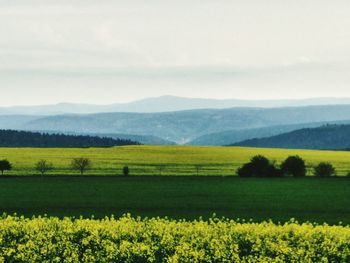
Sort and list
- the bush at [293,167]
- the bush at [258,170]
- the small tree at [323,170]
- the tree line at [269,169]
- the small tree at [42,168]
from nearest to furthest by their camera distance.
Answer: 1. the bush at [258,170]
2. the tree line at [269,169]
3. the small tree at [323,170]
4. the bush at [293,167]
5. the small tree at [42,168]

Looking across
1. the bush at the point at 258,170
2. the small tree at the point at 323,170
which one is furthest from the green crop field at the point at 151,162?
the bush at the point at 258,170

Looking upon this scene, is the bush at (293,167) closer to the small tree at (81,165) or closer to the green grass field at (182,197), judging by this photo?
the green grass field at (182,197)

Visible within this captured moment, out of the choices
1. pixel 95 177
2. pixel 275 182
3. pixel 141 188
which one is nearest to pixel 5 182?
pixel 95 177

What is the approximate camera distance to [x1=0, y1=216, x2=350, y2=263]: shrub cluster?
79.1 feet

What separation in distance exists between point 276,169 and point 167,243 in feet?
241

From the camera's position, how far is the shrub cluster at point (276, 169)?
9544 cm

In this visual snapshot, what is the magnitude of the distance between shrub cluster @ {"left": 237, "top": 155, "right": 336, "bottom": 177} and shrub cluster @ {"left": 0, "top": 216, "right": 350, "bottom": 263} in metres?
68.8

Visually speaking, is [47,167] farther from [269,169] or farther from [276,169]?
[276,169]

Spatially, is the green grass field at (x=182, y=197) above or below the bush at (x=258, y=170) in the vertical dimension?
below

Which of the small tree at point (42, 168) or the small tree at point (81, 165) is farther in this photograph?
the small tree at point (81, 165)

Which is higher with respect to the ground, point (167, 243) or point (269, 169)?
point (269, 169)

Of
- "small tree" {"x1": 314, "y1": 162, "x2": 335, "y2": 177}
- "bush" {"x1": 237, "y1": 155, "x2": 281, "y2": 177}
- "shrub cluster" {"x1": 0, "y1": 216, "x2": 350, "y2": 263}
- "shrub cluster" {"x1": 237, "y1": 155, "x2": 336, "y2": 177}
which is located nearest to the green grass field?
"bush" {"x1": 237, "y1": 155, "x2": 281, "y2": 177}

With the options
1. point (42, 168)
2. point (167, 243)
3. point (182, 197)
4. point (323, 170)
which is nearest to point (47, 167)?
point (42, 168)

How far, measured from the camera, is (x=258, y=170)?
9588 cm
